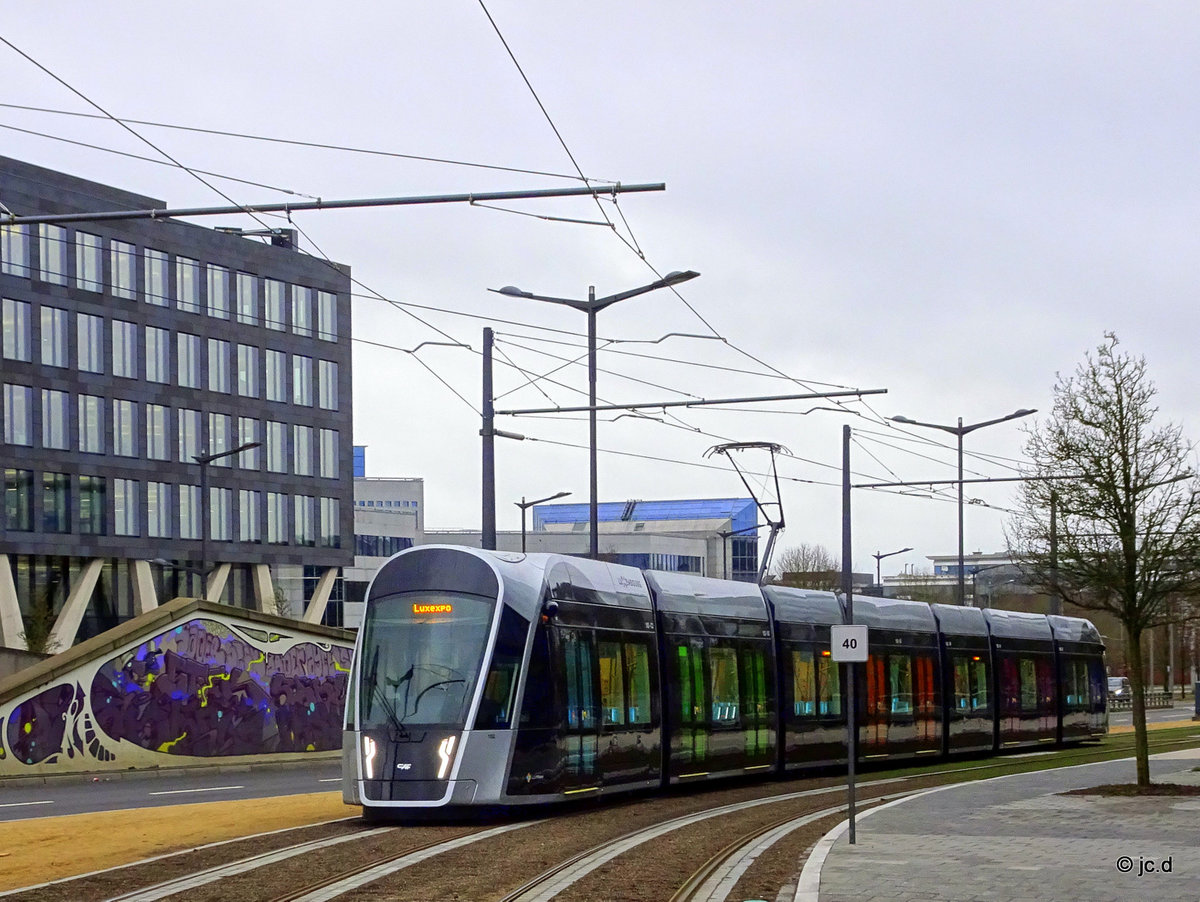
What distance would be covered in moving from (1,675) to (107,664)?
478 inches

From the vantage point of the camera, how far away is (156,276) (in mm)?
65812

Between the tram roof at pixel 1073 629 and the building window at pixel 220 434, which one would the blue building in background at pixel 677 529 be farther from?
the tram roof at pixel 1073 629

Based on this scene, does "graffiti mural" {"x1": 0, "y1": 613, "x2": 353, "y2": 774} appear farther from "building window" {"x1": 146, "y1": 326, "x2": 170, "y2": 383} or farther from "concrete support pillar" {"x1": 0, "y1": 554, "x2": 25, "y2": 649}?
"building window" {"x1": 146, "y1": 326, "x2": 170, "y2": 383}

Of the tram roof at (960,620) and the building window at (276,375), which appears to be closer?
the tram roof at (960,620)

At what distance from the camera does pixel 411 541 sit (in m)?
114

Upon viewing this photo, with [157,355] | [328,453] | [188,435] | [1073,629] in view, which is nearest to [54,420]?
[157,355]

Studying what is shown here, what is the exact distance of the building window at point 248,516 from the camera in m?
70.5

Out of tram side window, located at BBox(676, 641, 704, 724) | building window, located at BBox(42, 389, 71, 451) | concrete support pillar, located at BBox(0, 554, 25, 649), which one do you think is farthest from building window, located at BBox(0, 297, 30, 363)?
tram side window, located at BBox(676, 641, 704, 724)

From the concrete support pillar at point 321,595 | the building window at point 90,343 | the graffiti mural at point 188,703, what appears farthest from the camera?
the concrete support pillar at point 321,595

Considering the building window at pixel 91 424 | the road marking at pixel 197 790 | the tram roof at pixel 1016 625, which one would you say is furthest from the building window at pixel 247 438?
the road marking at pixel 197 790

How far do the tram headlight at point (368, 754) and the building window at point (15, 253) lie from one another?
4540 centimetres

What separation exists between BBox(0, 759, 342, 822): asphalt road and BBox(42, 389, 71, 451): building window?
1192 inches

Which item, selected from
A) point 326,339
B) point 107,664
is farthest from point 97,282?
point 107,664

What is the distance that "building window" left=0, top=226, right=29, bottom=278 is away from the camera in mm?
59156
